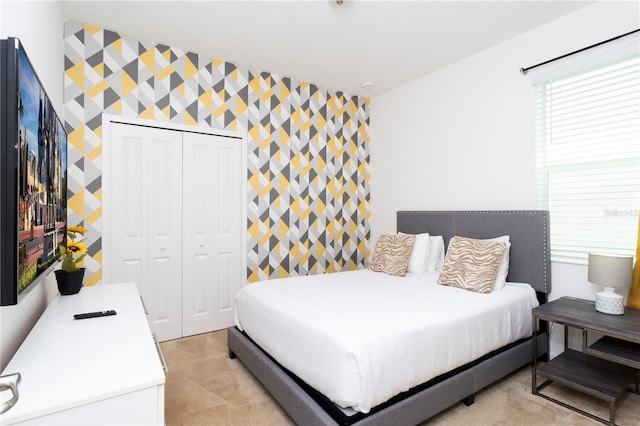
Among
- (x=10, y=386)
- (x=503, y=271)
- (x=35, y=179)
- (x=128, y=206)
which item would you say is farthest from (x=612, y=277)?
(x=128, y=206)

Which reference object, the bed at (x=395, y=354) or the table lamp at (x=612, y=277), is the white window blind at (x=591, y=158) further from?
the table lamp at (x=612, y=277)

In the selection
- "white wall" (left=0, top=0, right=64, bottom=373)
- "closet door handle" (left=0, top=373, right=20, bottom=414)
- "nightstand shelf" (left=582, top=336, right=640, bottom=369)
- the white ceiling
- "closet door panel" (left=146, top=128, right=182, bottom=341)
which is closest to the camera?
"closet door handle" (left=0, top=373, right=20, bottom=414)

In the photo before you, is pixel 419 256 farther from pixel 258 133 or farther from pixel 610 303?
pixel 258 133

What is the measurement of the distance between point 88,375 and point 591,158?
3273mm

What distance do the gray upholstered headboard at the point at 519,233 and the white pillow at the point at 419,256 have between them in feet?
0.86

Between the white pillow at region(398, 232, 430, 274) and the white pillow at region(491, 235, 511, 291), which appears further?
the white pillow at region(398, 232, 430, 274)

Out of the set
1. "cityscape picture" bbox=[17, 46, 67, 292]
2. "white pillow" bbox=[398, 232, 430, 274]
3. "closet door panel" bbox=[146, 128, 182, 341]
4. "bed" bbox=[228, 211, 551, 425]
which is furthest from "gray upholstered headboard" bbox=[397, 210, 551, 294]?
"cityscape picture" bbox=[17, 46, 67, 292]

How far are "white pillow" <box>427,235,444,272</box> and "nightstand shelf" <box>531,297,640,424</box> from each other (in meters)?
1.07

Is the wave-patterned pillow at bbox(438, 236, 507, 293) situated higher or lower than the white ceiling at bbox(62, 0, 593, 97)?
lower

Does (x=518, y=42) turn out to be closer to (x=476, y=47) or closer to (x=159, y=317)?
(x=476, y=47)

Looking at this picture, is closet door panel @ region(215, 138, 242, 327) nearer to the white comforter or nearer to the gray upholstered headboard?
the white comforter

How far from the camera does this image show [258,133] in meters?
3.67

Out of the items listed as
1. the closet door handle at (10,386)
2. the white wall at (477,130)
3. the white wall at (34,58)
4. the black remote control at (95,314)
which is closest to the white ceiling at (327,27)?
the white wall at (477,130)

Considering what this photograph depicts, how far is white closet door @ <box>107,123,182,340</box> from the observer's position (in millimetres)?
2957
